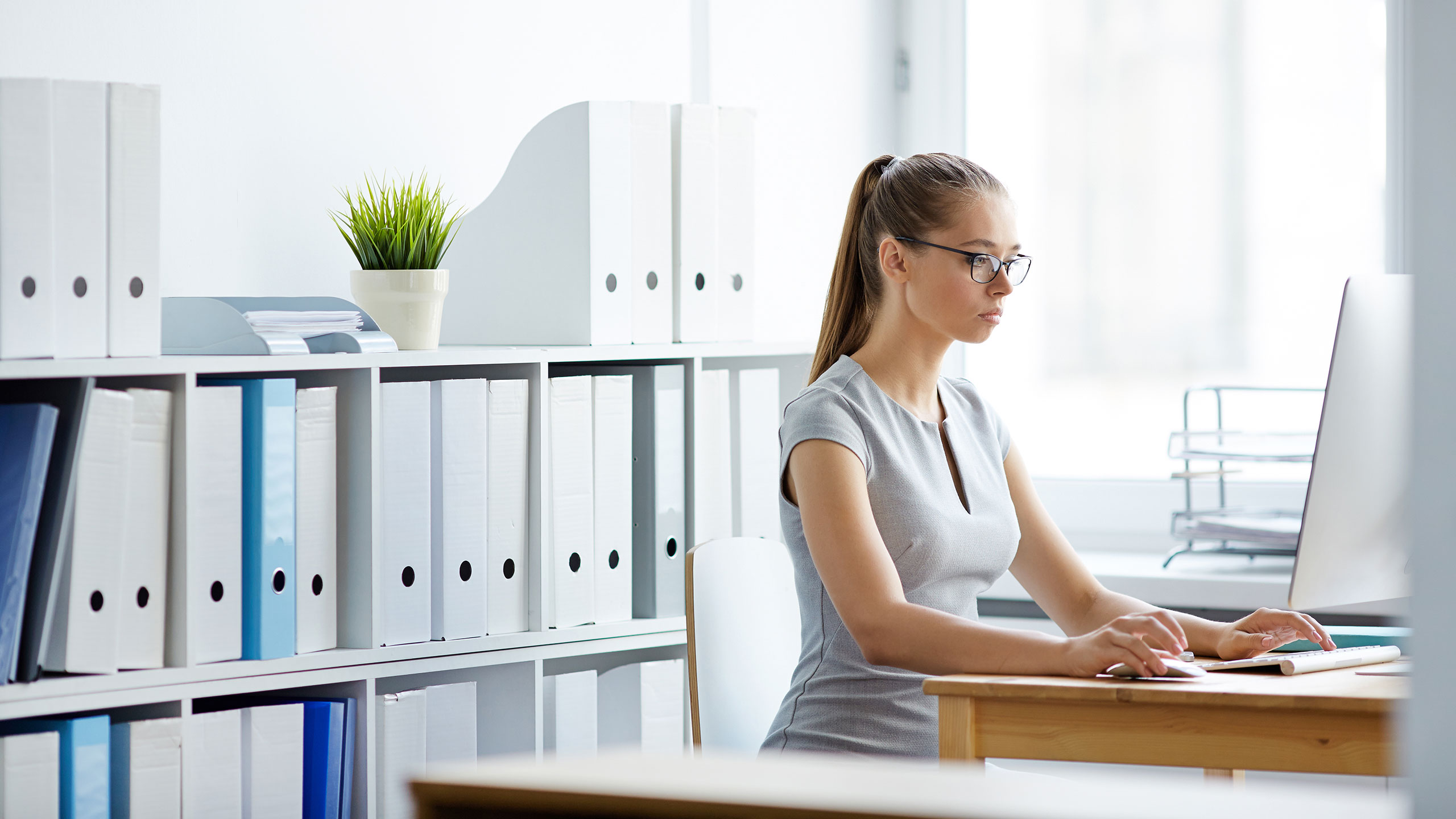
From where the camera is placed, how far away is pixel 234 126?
2074mm

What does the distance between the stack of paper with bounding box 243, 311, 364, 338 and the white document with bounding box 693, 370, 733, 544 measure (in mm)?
556

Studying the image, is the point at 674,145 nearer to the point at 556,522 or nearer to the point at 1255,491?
the point at 556,522

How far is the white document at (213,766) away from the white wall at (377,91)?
0.66m

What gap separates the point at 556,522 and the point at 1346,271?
1781 mm

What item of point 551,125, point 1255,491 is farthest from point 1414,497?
point 1255,491

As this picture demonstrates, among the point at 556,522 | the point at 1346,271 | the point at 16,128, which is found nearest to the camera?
the point at 16,128

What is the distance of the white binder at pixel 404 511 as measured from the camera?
1869mm

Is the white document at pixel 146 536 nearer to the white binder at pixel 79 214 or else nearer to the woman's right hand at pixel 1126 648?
the white binder at pixel 79 214

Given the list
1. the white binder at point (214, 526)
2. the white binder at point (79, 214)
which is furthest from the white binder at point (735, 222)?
the white binder at point (79, 214)

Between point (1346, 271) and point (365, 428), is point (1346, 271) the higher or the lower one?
the higher one

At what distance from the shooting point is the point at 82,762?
1.61 meters

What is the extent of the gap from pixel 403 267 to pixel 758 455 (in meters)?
0.66

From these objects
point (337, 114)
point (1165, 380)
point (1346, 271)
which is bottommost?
point (1165, 380)

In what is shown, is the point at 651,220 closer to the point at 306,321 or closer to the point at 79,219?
the point at 306,321
